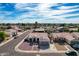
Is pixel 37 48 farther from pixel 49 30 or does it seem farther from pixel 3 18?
pixel 3 18

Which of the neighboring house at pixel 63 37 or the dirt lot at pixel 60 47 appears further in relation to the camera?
the neighboring house at pixel 63 37

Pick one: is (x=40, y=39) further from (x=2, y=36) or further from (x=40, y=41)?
(x=2, y=36)

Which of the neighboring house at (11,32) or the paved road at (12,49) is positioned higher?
the neighboring house at (11,32)

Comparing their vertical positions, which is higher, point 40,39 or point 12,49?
point 40,39

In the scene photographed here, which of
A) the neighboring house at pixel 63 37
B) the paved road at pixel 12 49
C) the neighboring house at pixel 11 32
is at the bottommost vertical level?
the paved road at pixel 12 49

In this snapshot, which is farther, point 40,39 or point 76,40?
point 76,40

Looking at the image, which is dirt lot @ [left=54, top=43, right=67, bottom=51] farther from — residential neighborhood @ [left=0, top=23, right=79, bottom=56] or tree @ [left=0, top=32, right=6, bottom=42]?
tree @ [left=0, top=32, right=6, bottom=42]

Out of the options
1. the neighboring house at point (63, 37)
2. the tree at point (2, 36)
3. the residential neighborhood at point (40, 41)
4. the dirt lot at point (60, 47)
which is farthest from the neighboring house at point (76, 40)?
the tree at point (2, 36)

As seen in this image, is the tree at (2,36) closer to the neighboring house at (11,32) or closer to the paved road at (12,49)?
the neighboring house at (11,32)

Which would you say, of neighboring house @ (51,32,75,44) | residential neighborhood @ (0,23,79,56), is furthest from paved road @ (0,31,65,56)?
neighboring house @ (51,32,75,44)

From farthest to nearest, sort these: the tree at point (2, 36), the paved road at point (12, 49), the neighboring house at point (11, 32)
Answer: the neighboring house at point (11, 32) < the tree at point (2, 36) < the paved road at point (12, 49)

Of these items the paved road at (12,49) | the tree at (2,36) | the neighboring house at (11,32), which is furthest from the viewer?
the neighboring house at (11,32)

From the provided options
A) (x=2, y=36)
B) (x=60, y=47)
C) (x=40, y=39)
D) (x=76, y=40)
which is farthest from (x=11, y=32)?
(x=76, y=40)
